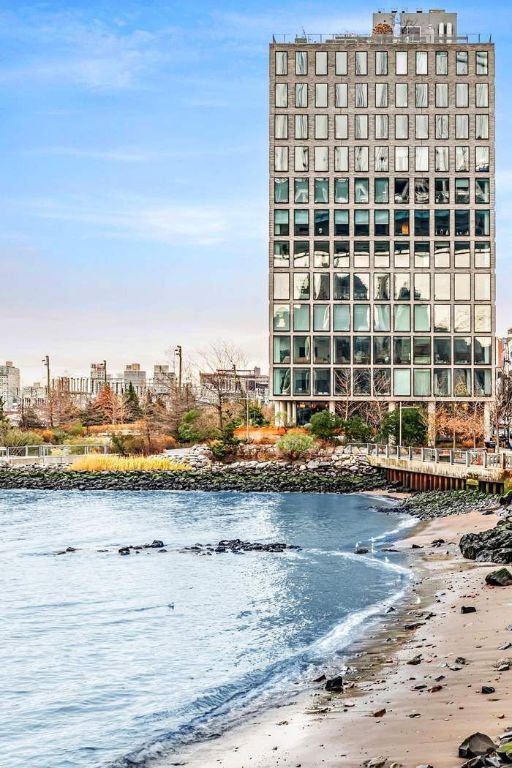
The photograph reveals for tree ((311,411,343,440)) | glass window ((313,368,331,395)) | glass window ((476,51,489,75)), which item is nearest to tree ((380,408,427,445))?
tree ((311,411,343,440))

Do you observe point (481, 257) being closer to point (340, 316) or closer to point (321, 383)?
point (340, 316)

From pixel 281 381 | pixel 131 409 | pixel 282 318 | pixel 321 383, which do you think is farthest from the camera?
pixel 131 409

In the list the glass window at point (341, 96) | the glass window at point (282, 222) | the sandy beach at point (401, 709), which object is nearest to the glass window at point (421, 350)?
the glass window at point (282, 222)

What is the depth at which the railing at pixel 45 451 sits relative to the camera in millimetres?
88312

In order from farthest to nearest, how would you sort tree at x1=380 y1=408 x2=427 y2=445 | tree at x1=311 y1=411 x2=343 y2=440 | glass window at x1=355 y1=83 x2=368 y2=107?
1. glass window at x1=355 y1=83 x2=368 y2=107
2. tree at x1=311 y1=411 x2=343 y2=440
3. tree at x1=380 y1=408 x2=427 y2=445

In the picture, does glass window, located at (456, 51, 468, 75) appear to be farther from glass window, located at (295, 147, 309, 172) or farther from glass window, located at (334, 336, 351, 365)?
glass window, located at (334, 336, 351, 365)

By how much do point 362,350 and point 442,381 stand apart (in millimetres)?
9462

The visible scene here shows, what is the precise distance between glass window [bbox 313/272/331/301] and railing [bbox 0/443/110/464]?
30922 mm

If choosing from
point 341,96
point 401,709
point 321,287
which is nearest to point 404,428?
point 321,287

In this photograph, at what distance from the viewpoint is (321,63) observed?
110 metres

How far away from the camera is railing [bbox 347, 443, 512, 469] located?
54.0 m

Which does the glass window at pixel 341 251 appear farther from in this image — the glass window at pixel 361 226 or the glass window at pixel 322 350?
the glass window at pixel 322 350

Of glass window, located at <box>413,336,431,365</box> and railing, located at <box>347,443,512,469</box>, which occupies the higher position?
glass window, located at <box>413,336,431,365</box>

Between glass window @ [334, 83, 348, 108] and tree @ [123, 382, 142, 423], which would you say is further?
tree @ [123, 382, 142, 423]
